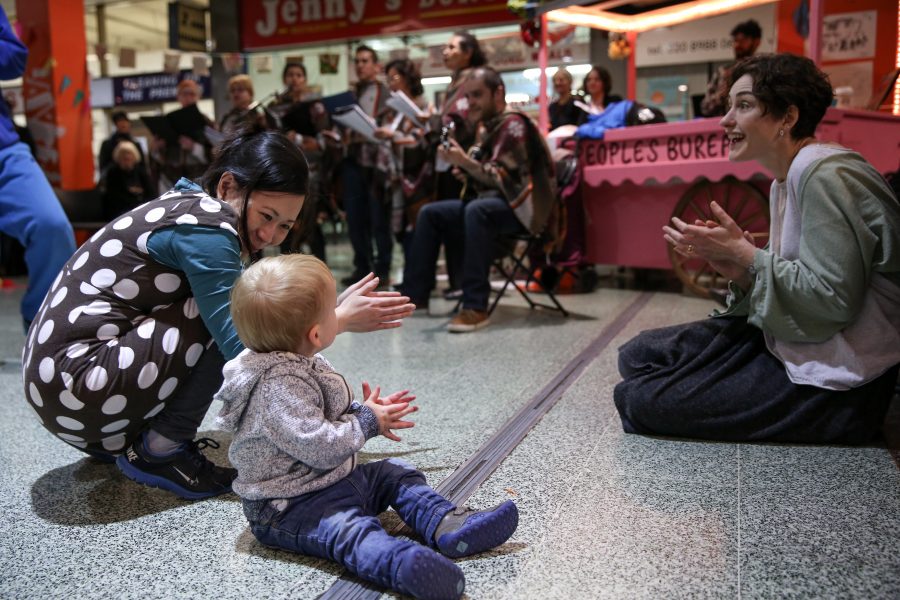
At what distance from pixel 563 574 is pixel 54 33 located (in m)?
6.74

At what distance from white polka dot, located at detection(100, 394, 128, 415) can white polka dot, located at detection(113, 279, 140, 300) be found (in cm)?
20

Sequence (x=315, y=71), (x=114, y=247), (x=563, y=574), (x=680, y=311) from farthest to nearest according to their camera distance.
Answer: (x=315, y=71) → (x=680, y=311) → (x=114, y=247) → (x=563, y=574)

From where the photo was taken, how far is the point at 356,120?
4.23 metres

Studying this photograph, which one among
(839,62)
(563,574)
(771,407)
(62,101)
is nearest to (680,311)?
(771,407)

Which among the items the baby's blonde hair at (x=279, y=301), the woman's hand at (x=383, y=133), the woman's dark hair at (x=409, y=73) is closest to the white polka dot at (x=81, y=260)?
the baby's blonde hair at (x=279, y=301)

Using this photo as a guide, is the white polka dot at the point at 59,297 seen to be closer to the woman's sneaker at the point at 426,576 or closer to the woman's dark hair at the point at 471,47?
the woman's sneaker at the point at 426,576

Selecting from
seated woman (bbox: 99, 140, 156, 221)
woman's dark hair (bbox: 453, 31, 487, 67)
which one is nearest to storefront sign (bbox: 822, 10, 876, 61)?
woman's dark hair (bbox: 453, 31, 487, 67)

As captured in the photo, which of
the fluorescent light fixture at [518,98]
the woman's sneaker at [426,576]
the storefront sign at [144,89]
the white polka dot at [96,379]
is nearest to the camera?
the woman's sneaker at [426,576]

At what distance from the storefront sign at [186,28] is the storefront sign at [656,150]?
19.7ft

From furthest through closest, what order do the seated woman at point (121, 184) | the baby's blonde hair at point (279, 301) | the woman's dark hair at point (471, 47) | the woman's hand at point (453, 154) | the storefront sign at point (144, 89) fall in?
the storefront sign at point (144, 89)
the seated woman at point (121, 184)
the woman's dark hair at point (471, 47)
the woman's hand at point (453, 154)
the baby's blonde hair at point (279, 301)

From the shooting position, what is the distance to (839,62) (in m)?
5.57

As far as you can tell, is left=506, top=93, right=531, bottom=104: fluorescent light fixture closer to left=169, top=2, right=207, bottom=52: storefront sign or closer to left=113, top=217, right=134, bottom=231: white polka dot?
left=169, top=2, right=207, bottom=52: storefront sign

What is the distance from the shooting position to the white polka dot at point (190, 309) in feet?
4.89

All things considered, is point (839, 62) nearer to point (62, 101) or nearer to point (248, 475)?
point (248, 475)
